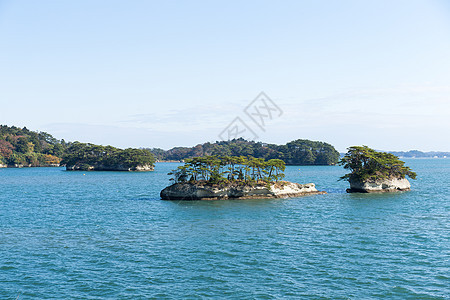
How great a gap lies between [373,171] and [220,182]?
31.4 meters

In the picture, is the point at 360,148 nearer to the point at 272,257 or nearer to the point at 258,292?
the point at 272,257

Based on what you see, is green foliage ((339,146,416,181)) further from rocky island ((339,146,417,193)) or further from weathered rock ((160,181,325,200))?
weathered rock ((160,181,325,200))

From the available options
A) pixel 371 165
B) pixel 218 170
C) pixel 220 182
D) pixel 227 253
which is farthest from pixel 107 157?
pixel 227 253

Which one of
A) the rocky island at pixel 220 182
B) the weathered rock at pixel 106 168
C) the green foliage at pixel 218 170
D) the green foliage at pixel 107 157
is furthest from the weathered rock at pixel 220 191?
the weathered rock at pixel 106 168

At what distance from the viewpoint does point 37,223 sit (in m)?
43.5

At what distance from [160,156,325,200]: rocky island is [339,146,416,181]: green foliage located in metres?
16.6

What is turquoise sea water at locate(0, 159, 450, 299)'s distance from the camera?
2278 cm

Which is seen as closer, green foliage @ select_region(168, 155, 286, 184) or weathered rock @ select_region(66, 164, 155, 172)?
green foliage @ select_region(168, 155, 286, 184)

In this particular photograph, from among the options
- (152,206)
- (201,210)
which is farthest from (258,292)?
(152,206)

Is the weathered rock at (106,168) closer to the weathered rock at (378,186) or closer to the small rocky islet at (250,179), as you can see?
the small rocky islet at (250,179)

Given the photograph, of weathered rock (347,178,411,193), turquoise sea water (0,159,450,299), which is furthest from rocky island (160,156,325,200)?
weathered rock (347,178,411,193)

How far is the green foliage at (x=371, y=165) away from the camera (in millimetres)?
72625

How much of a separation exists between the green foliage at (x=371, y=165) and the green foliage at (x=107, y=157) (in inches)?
4845

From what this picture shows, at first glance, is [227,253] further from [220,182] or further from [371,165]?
[371,165]
